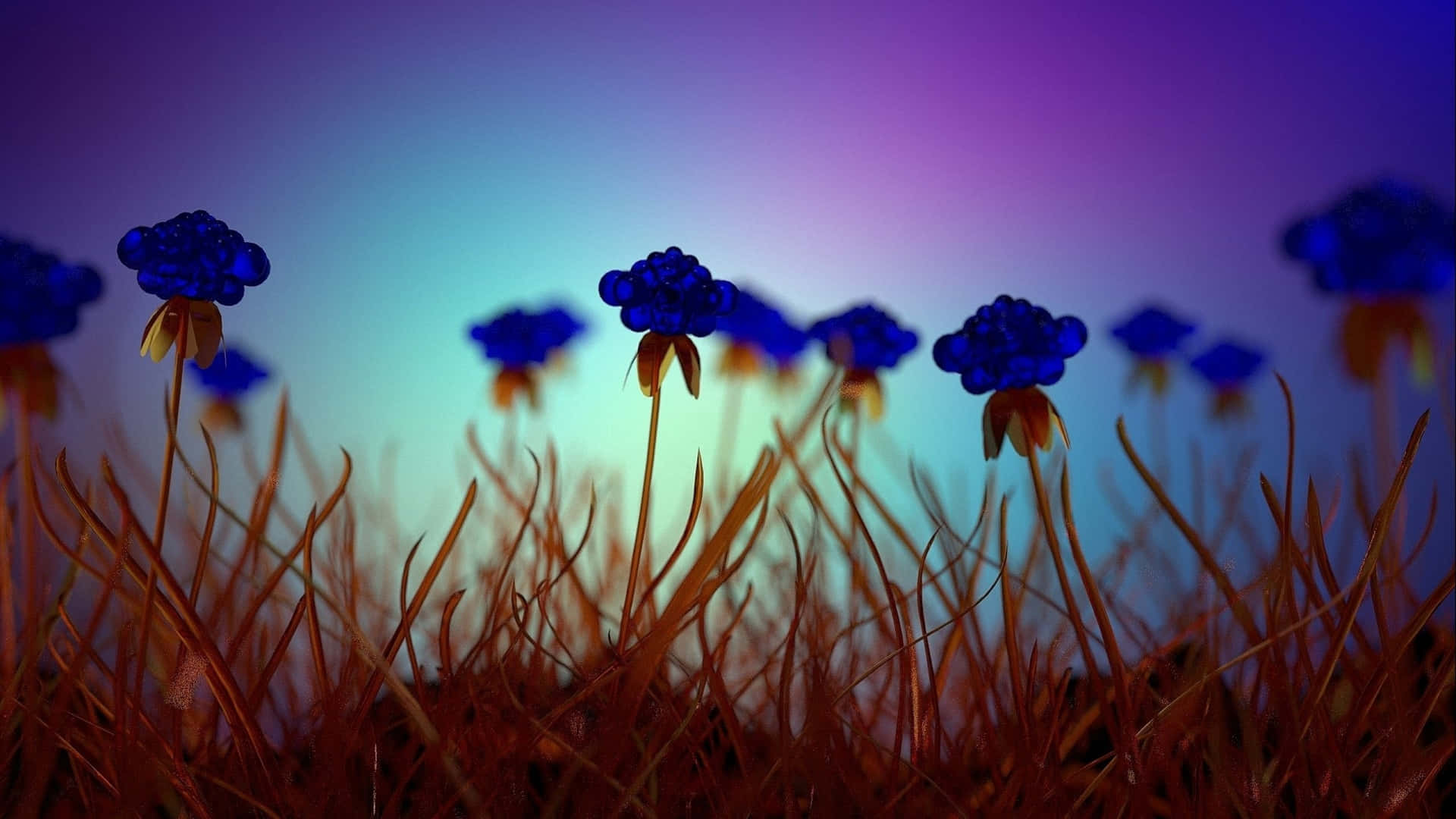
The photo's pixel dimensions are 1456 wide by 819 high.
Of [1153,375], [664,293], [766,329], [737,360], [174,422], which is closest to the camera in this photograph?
[174,422]

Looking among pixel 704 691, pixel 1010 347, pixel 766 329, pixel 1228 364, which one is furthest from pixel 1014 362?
pixel 1228 364

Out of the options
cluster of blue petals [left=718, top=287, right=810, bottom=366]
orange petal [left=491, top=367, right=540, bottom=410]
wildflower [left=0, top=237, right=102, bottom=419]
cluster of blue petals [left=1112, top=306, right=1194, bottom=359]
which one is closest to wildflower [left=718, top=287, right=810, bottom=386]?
cluster of blue petals [left=718, top=287, right=810, bottom=366]

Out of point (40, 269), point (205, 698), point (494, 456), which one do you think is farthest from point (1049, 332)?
point (205, 698)

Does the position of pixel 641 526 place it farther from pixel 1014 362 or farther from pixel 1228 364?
pixel 1228 364

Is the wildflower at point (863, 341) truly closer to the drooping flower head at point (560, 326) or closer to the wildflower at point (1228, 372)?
the drooping flower head at point (560, 326)

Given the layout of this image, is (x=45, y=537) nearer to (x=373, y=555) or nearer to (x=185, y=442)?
(x=185, y=442)

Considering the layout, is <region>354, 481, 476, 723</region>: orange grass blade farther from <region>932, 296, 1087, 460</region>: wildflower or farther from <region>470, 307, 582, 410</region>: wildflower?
<region>470, 307, 582, 410</region>: wildflower

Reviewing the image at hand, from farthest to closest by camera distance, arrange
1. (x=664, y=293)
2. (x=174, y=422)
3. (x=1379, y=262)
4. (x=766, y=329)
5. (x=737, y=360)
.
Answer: (x=737, y=360)
(x=766, y=329)
(x=1379, y=262)
(x=664, y=293)
(x=174, y=422)
